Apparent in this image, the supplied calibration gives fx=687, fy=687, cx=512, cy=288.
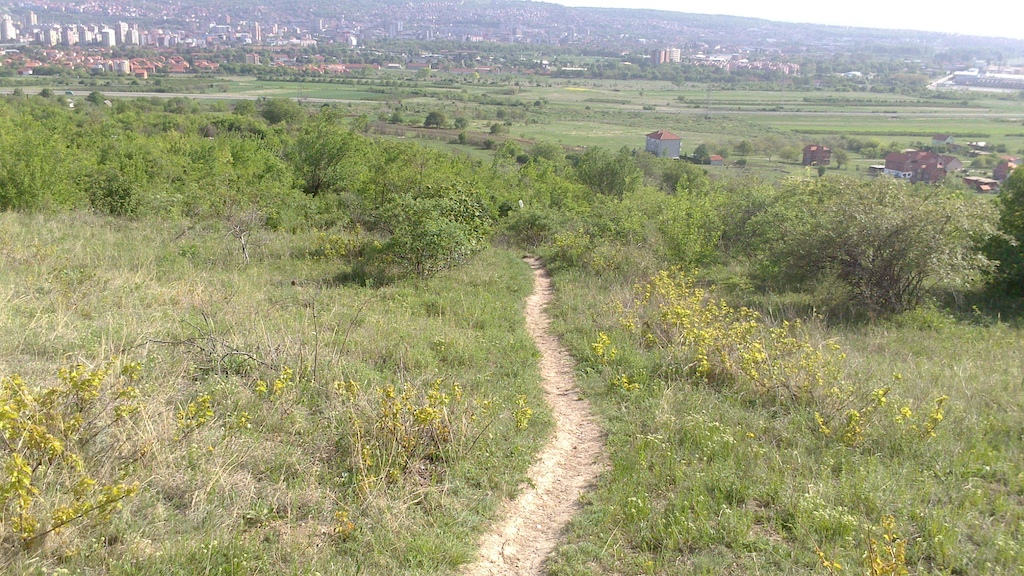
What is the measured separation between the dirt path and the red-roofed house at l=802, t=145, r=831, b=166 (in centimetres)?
4492

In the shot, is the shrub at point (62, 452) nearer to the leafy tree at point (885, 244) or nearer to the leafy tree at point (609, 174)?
the leafy tree at point (885, 244)

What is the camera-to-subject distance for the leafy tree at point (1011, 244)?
40.9ft

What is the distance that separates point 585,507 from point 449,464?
1007mm

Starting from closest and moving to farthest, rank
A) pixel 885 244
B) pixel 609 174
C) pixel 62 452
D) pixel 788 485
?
pixel 62 452, pixel 788 485, pixel 885 244, pixel 609 174

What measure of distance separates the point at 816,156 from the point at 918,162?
1110 cm

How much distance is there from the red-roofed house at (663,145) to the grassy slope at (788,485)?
49207mm

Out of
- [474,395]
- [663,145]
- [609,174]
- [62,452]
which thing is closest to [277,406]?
[62,452]

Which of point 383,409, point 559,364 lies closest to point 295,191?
point 559,364

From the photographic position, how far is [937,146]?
5000cm

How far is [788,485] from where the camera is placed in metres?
4.67

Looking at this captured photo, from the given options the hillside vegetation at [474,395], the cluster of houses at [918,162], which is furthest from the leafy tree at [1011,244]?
the cluster of houses at [918,162]

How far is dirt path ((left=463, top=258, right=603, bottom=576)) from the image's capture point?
13.7 feet

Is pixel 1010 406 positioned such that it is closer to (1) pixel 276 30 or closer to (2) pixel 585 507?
(2) pixel 585 507

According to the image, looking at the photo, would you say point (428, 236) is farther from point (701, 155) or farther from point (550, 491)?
point (701, 155)
